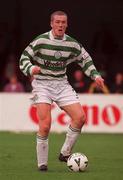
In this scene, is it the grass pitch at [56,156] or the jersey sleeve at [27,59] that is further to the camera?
the jersey sleeve at [27,59]

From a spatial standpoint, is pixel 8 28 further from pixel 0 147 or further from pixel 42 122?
pixel 42 122

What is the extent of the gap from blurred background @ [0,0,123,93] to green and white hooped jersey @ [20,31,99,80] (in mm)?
15252

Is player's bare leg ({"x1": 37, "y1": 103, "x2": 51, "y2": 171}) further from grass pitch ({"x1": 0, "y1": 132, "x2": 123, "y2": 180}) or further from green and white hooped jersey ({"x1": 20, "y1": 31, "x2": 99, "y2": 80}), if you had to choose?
green and white hooped jersey ({"x1": 20, "y1": 31, "x2": 99, "y2": 80})

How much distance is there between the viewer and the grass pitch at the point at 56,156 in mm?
11297

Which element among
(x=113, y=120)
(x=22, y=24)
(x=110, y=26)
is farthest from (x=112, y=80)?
(x=113, y=120)

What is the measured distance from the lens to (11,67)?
2702 cm

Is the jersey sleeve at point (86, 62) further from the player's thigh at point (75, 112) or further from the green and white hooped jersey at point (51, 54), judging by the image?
the player's thigh at point (75, 112)

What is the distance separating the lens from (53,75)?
11.9m

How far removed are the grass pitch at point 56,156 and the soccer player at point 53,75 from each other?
50cm

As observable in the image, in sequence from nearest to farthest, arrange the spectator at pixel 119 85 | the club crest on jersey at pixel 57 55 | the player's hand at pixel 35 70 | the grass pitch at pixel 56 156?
the player's hand at pixel 35 70 → the grass pitch at pixel 56 156 → the club crest on jersey at pixel 57 55 → the spectator at pixel 119 85

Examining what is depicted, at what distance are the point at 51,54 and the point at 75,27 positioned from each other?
16.5 meters

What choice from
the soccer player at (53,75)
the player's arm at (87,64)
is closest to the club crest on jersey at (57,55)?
the soccer player at (53,75)

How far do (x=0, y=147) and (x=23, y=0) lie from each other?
480 inches

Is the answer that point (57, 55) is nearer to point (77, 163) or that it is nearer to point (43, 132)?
point (43, 132)
